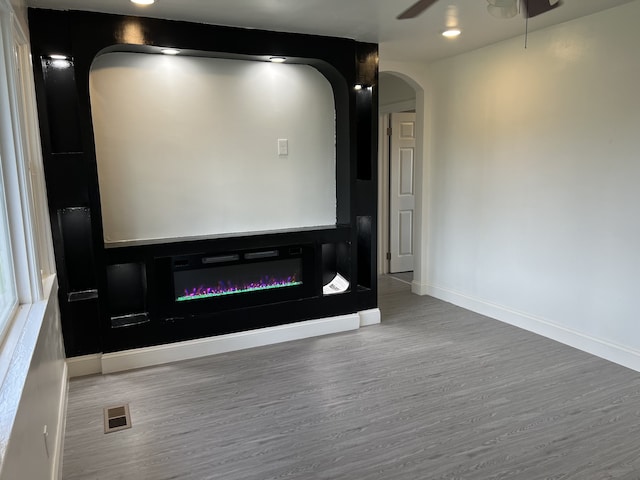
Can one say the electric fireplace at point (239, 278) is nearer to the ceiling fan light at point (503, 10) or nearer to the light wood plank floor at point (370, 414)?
the light wood plank floor at point (370, 414)

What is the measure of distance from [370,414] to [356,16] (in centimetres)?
257

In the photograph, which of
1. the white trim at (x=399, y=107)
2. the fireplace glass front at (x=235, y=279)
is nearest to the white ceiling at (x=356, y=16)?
the white trim at (x=399, y=107)

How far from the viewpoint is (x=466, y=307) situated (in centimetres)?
460

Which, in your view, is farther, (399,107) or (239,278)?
(399,107)

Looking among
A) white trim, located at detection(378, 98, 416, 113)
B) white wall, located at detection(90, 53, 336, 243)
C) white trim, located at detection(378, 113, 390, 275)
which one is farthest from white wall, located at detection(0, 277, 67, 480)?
white trim, located at detection(378, 98, 416, 113)

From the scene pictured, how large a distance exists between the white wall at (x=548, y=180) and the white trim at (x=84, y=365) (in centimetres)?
331

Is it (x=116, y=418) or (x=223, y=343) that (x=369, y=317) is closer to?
(x=223, y=343)

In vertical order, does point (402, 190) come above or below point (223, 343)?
above

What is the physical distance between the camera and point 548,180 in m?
3.68

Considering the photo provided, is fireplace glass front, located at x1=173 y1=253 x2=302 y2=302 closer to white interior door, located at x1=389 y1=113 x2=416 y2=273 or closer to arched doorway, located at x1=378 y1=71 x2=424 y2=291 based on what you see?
arched doorway, located at x1=378 y1=71 x2=424 y2=291

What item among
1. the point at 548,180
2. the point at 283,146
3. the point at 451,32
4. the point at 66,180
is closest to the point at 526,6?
→ the point at 451,32

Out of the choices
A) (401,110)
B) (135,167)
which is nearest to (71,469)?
(135,167)

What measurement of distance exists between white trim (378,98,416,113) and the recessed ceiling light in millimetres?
1534

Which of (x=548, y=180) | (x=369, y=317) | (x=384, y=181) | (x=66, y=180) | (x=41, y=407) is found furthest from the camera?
(x=384, y=181)
